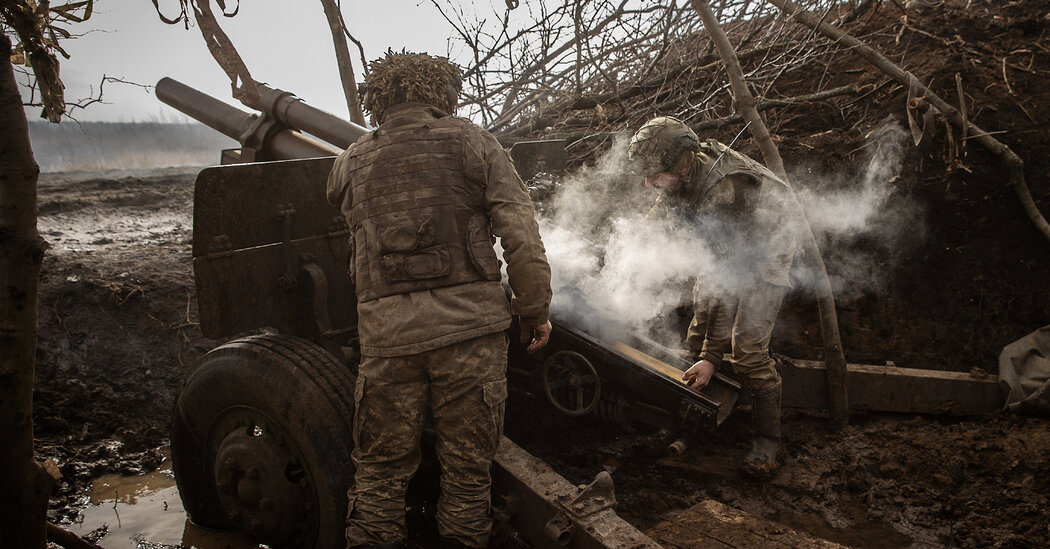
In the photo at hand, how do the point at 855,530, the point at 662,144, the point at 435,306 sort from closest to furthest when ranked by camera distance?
1. the point at 435,306
2. the point at 855,530
3. the point at 662,144

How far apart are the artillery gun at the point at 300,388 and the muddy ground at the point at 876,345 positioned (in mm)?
601

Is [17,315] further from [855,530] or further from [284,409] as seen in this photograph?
[855,530]

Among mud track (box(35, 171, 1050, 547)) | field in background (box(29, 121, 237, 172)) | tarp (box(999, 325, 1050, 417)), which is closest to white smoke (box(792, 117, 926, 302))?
mud track (box(35, 171, 1050, 547))

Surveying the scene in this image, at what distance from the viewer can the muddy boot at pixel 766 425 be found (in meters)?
3.75

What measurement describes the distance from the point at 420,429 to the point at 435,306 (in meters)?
0.54

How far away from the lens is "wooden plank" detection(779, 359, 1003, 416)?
3.97 metres

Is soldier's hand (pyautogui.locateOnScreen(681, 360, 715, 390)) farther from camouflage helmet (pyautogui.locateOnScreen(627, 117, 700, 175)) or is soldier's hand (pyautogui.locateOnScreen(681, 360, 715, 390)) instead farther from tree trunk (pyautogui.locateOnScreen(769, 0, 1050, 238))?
tree trunk (pyautogui.locateOnScreen(769, 0, 1050, 238))

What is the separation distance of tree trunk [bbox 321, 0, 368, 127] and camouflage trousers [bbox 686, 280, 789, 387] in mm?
4495

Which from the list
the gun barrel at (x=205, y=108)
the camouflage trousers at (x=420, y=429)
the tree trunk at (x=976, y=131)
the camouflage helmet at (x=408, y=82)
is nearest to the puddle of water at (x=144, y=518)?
the camouflage trousers at (x=420, y=429)

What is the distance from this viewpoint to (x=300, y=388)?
2861mm

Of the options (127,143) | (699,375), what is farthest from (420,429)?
(127,143)

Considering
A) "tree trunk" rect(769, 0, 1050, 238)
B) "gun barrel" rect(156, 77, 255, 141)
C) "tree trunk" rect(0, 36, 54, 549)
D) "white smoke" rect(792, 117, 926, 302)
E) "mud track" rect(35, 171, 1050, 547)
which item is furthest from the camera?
"gun barrel" rect(156, 77, 255, 141)

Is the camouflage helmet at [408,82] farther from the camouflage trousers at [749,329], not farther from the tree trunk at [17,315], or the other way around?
the camouflage trousers at [749,329]

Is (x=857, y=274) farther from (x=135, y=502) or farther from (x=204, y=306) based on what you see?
(x=135, y=502)
